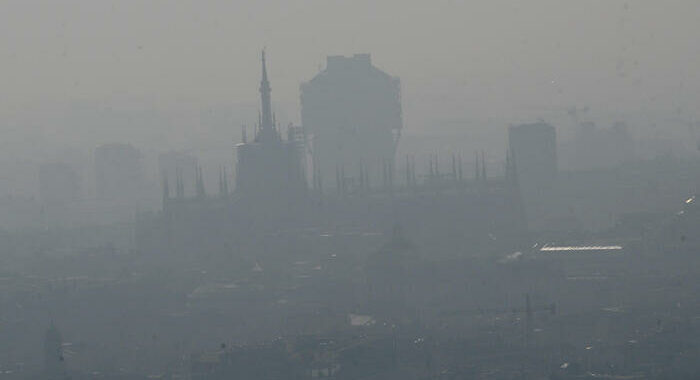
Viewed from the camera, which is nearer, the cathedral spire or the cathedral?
the cathedral

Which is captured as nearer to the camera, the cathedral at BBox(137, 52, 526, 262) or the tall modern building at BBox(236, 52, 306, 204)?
the cathedral at BBox(137, 52, 526, 262)

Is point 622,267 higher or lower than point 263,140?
lower

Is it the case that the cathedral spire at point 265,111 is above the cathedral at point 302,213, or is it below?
above

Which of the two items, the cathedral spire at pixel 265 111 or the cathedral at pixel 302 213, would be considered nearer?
the cathedral at pixel 302 213

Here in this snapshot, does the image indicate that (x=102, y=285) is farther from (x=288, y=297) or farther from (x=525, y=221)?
(x=525, y=221)

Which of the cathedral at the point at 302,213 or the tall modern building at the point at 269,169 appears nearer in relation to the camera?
the cathedral at the point at 302,213

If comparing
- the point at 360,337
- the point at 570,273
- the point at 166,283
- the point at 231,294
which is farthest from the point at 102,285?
the point at 360,337

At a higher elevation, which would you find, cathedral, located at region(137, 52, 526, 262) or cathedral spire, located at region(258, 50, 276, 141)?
cathedral spire, located at region(258, 50, 276, 141)

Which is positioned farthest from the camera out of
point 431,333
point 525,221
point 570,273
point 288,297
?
point 525,221
